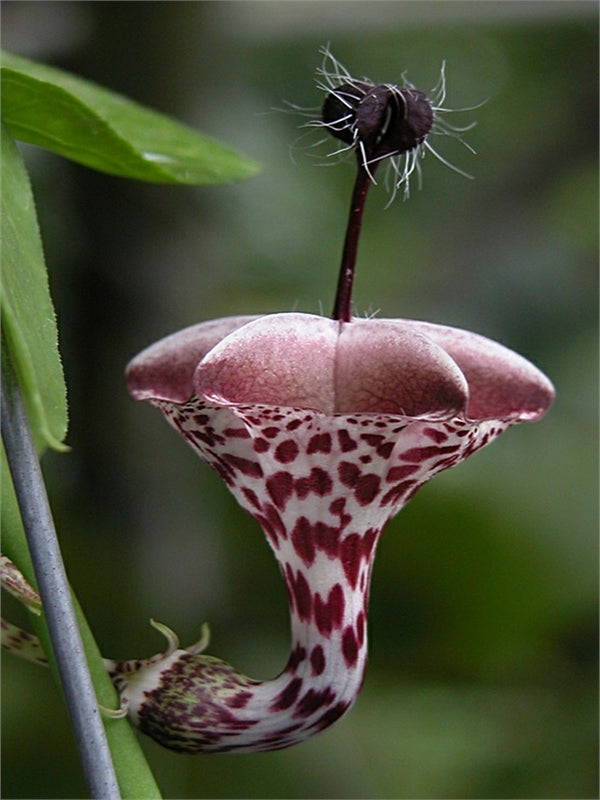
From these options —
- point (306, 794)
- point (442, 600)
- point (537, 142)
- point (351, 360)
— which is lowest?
point (306, 794)

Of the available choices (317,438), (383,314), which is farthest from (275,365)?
(383,314)

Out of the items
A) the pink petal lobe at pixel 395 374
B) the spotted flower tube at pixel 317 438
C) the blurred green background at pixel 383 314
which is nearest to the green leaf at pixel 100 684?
the spotted flower tube at pixel 317 438

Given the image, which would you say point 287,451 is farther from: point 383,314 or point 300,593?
point 383,314

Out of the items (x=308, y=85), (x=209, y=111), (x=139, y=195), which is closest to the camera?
(x=139, y=195)

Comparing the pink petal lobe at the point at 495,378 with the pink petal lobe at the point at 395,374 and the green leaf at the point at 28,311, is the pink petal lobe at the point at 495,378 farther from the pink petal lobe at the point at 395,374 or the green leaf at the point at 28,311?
the green leaf at the point at 28,311

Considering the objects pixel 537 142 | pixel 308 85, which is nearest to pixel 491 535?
pixel 537 142

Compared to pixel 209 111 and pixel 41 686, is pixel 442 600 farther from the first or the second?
pixel 209 111

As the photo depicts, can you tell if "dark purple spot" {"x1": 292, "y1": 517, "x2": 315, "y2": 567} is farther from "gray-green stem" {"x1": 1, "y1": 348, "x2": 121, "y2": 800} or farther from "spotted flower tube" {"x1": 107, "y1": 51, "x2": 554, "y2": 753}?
"gray-green stem" {"x1": 1, "y1": 348, "x2": 121, "y2": 800}
